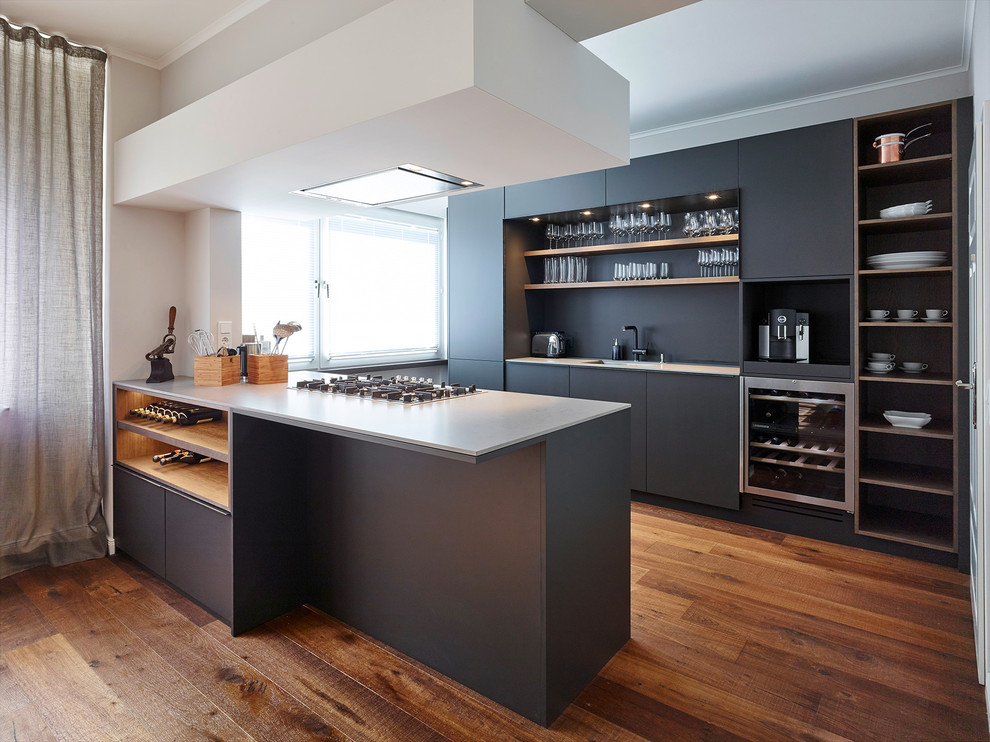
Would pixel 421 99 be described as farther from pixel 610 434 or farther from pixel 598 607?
pixel 598 607

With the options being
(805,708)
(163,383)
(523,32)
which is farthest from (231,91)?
(805,708)

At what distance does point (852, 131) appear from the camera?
3.14m

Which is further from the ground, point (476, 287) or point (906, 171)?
point (906, 171)

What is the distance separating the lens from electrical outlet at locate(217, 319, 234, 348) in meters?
3.32

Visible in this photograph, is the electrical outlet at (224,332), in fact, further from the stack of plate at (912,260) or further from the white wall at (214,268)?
the stack of plate at (912,260)

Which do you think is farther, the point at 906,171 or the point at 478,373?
the point at 478,373

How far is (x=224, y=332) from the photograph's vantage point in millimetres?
3352

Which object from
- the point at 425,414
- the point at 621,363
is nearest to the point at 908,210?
the point at 621,363

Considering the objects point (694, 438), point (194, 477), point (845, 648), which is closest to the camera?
point (845, 648)

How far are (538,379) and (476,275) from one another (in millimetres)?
1052

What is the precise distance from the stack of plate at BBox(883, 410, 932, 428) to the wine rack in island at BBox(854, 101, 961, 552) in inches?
0.6

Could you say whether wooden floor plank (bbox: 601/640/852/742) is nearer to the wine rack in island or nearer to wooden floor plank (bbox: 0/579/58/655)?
the wine rack in island

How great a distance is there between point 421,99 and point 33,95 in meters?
2.40

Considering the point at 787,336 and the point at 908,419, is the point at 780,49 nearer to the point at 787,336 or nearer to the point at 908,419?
the point at 787,336
